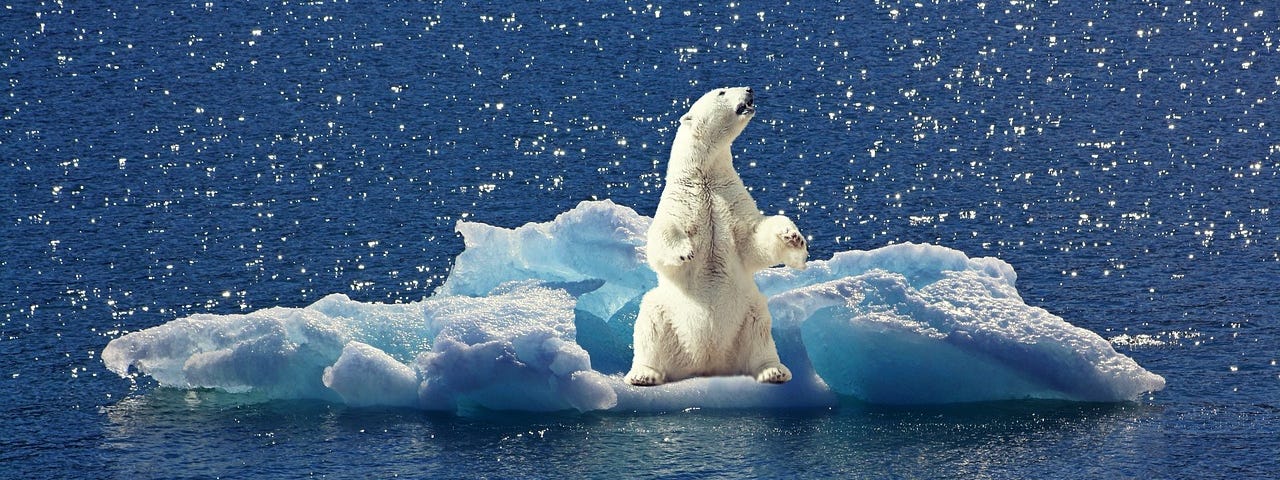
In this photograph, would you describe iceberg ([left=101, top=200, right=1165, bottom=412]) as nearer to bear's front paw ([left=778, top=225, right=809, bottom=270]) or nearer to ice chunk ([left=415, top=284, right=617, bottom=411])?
ice chunk ([left=415, top=284, right=617, bottom=411])

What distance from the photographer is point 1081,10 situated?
127 feet

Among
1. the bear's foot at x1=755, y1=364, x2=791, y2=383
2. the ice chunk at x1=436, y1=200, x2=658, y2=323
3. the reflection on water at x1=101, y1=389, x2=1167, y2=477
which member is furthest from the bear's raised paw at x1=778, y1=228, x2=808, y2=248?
the ice chunk at x1=436, y1=200, x2=658, y2=323

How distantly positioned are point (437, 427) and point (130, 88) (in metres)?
17.6

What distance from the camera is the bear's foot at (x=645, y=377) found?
691 inches

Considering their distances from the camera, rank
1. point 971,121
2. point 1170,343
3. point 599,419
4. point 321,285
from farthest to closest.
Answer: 1. point 971,121
2. point 321,285
3. point 1170,343
4. point 599,419

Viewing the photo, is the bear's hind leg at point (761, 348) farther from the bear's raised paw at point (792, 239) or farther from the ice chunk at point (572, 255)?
the ice chunk at point (572, 255)

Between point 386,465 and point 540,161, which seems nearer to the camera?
point 386,465

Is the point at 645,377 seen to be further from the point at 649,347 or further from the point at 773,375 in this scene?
the point at 773,375

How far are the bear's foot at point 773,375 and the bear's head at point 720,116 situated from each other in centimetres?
203

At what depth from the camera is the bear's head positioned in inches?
673

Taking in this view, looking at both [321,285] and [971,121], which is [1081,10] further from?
[321,285]

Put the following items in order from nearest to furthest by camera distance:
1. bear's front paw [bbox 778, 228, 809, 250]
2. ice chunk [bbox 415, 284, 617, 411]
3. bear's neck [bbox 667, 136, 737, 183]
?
bear's front paw [bbox 778, 228, 809, 250] < bear's neck [bbox 667, 136, 737, 183] < ice chunk [bbox 415, 284, 617, 411]

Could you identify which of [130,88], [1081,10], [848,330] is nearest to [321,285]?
[848,330]

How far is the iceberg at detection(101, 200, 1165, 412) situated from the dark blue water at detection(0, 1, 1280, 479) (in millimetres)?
261
